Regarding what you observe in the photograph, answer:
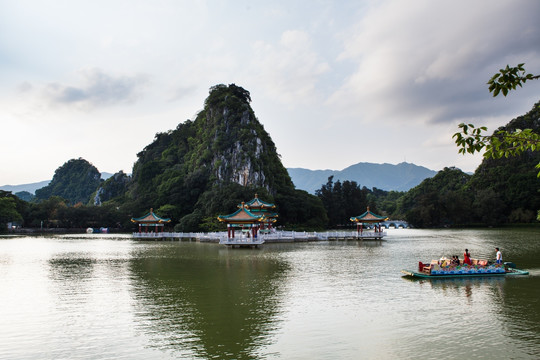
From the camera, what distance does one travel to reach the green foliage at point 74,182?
553 ft

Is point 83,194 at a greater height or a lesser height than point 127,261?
greater

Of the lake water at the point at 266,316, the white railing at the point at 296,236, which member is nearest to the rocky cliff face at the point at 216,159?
the white railing at the point at 296,236

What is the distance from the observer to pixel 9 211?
247 feet

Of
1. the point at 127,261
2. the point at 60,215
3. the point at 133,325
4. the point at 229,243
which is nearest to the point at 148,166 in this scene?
the point at 60,215

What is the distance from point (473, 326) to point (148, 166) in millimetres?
95550

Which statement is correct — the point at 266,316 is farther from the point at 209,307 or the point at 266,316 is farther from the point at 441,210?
the point at 441,210

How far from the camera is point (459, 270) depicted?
784 inches

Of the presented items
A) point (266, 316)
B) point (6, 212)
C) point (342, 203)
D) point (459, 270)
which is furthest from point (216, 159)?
point (266, 316)

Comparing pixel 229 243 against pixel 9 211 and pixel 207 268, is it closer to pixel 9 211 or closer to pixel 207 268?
pixel 207 268

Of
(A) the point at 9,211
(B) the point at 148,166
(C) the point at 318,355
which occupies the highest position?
(B) the point at 148,166

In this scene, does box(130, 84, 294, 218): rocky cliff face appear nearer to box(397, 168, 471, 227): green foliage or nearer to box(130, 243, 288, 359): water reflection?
box(397, 168, 471, 227): green foliage

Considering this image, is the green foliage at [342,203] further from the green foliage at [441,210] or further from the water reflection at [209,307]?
the water reflection at [209,307]

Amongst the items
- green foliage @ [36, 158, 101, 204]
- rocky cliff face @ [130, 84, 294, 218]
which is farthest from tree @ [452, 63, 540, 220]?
green foliage @ [36, 158, 101, 204]

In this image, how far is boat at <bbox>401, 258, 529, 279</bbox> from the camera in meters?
19.7
